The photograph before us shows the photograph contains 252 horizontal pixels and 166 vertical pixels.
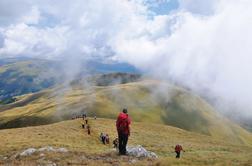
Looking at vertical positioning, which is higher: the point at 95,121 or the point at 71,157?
the point at 95,121

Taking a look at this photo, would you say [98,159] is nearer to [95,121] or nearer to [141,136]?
[141,136]

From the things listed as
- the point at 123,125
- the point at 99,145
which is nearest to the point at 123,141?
the point at 123,125

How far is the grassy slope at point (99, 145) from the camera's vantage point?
33.8m

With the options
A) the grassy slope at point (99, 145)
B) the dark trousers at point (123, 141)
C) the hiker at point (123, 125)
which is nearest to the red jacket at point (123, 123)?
the hiker at point (123, 125)

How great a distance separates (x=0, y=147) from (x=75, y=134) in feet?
78.2

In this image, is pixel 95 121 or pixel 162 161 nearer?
pixel 162 161

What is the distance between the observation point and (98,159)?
3562cm

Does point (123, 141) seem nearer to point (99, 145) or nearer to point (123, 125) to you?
point (123, 125)

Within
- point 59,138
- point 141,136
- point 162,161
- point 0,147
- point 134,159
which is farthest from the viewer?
point 141,136

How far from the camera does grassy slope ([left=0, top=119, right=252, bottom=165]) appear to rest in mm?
33844

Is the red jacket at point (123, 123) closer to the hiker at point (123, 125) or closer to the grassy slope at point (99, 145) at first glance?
the hiker at point (123, 125)

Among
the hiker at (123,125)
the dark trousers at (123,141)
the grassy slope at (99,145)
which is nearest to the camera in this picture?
the grassy slope at (99,145)

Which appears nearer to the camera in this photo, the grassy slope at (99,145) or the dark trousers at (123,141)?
the grassy slope at (99,145)

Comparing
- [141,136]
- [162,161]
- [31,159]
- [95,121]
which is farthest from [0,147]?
[95,121]
